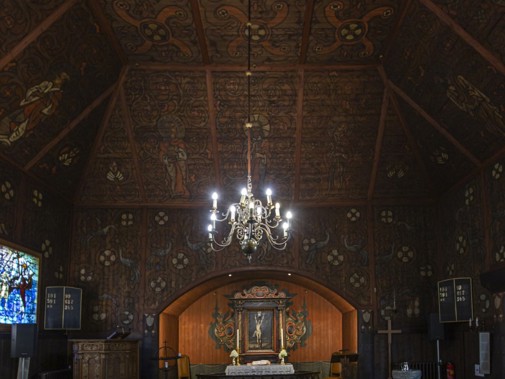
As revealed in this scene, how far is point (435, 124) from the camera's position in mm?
12625

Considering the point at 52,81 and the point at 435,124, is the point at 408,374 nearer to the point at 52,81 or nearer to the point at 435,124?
the point at 435,124

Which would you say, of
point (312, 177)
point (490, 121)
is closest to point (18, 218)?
point (312, 177)

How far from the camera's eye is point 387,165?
571 inches

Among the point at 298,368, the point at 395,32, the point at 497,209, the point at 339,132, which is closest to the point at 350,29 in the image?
the point at 395,32

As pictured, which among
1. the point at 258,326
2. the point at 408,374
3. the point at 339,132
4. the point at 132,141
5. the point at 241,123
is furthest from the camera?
the point at 258,326

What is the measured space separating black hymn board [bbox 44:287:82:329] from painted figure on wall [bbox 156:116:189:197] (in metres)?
2.91

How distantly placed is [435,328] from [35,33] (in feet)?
29.3

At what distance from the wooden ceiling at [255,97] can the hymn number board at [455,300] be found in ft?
6.47

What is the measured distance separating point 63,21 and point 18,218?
3.80 m

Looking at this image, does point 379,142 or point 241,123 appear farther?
point 379,142

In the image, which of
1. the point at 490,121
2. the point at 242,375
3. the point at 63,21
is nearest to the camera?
the point at 63,21

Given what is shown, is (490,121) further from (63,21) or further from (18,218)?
(18,218)

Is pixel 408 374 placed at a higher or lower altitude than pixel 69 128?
lower

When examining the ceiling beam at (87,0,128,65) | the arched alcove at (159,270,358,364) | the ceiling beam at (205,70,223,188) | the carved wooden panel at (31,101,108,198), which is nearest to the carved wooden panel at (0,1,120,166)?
the ceiling beam at (87,0,128,65)
